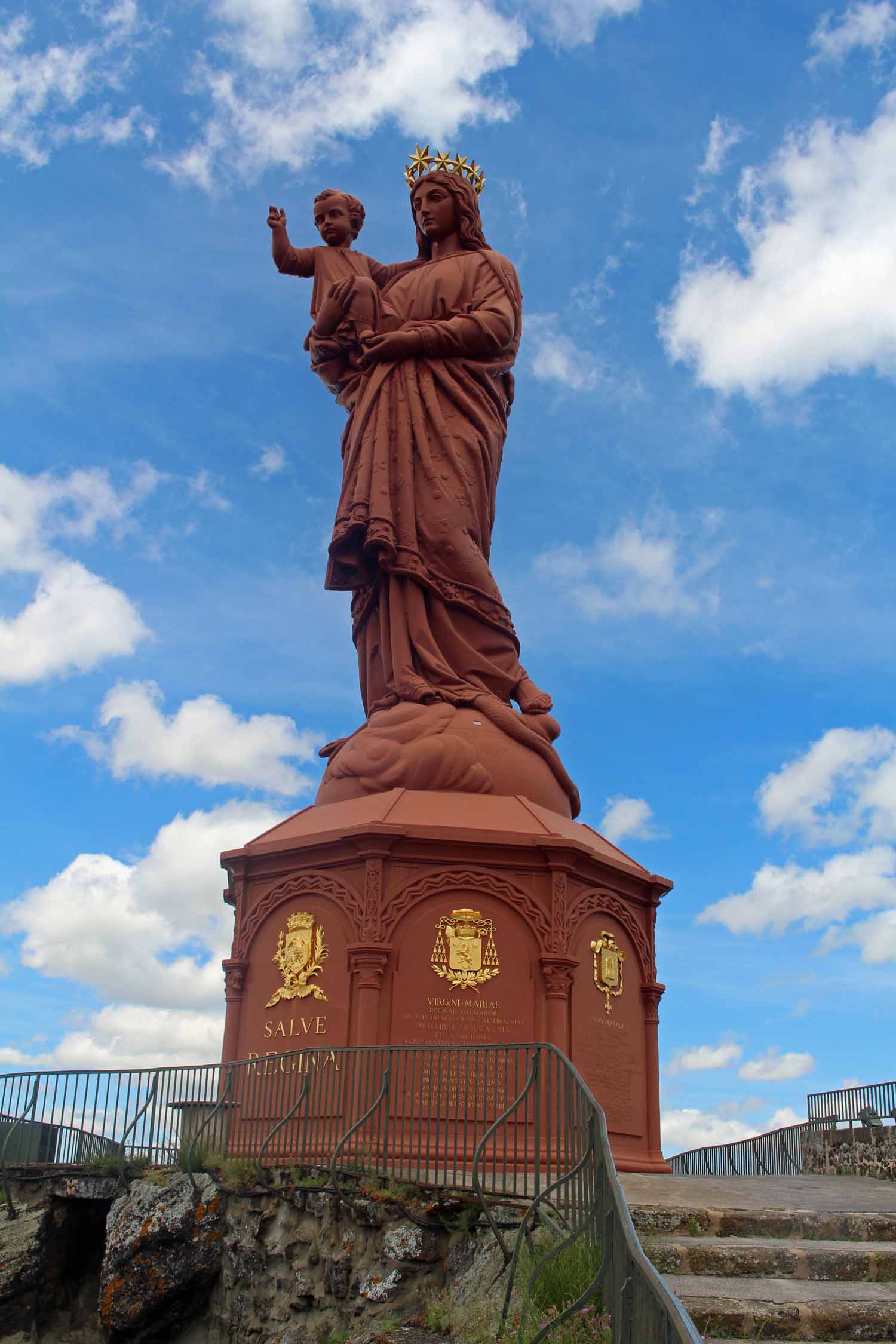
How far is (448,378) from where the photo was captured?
54.0ft

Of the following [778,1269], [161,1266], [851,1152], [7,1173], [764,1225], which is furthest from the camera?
[851,1152]

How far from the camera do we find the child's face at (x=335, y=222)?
1761 centimetres

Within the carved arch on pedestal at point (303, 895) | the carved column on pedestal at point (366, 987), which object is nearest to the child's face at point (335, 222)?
the carved arch on pedestal at point (303, 895)

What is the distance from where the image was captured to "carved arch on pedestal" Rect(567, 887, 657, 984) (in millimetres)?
12844

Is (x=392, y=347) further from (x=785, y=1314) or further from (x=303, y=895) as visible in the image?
(x=785, y=1314)

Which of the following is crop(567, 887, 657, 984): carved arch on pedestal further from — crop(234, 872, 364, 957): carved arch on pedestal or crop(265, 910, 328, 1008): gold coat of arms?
crop(265, 910, 328, 1008): gold coat of arms

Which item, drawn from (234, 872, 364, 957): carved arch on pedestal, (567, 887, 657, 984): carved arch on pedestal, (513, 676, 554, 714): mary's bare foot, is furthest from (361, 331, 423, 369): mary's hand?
(567, 887, 657, 984): carved arch on pedestal

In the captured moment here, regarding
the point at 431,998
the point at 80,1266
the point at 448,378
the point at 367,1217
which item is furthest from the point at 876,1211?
the point at 448,378

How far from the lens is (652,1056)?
1361 centimetres

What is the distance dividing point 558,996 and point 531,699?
4201 mm

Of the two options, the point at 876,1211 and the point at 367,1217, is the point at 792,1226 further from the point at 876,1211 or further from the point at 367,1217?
the point at 367,1217

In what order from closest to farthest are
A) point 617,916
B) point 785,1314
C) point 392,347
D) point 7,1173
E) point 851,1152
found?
point 785,1314
point 7,1173
point 617,916
point 851,1152
point 392,347

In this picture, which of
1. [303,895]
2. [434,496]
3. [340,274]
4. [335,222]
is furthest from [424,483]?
[303,895]

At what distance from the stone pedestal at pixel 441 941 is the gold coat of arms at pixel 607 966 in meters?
0.04
